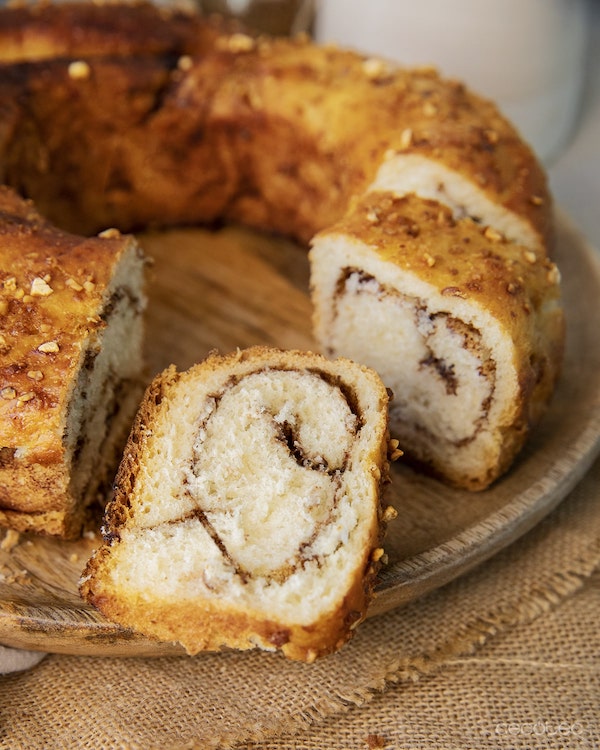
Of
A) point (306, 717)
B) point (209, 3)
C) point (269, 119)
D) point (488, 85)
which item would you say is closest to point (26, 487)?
point (306, 717)

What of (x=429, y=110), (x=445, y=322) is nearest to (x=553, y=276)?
(x=445, y=322)

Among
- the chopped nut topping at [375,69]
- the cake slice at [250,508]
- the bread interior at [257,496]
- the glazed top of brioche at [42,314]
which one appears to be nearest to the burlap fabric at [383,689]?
the cake slice at [250,508]

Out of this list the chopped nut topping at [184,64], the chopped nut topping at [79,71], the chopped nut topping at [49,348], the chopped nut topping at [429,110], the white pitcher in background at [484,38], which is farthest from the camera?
the white pitcher in background at [484,38]

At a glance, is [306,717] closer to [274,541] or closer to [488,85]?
[274,541]

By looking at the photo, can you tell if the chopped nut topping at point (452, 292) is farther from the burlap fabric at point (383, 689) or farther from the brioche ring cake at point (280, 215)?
the burlap fabric at point (383, 689)

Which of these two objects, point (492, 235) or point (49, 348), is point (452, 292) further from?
point (49, 348)

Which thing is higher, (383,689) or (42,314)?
(42,314)
